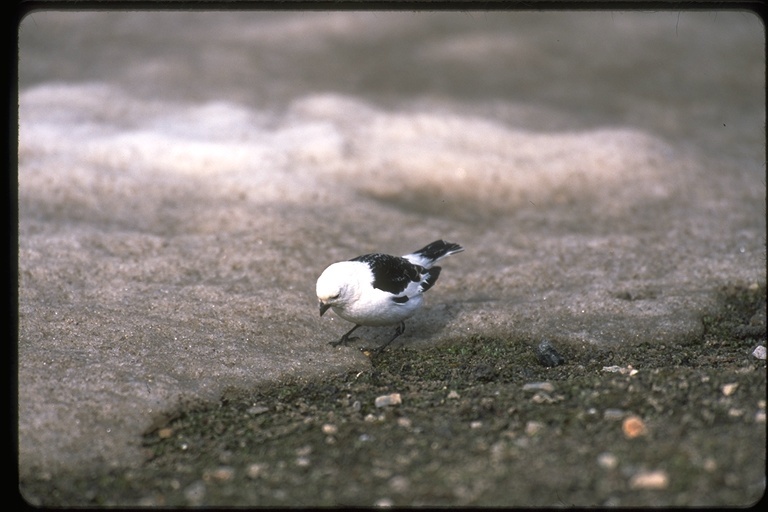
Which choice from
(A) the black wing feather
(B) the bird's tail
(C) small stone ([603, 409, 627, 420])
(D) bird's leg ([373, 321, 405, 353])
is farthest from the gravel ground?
(B) the bird's tail

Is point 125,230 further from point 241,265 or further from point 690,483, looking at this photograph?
point 690,483

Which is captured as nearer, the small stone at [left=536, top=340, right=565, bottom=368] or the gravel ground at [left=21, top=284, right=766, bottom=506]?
the gravel ground at [left=21, top=284, right=766, bottom=506]

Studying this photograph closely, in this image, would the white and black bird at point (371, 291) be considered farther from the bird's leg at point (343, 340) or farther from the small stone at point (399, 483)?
Answer: the small stone at point (399, 483)

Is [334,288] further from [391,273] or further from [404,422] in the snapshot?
[404,422]

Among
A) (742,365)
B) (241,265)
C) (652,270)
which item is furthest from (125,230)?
(742,365)

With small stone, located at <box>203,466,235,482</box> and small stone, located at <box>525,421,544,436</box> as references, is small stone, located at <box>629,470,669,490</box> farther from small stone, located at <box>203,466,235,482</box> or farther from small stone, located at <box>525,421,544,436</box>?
small stone, located at <box>203,466,235,482</box>
